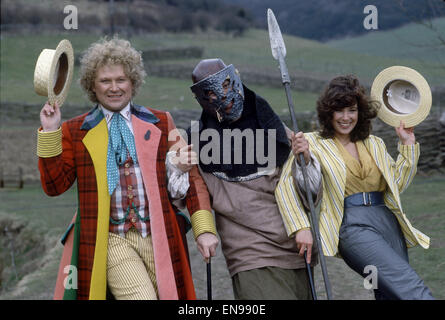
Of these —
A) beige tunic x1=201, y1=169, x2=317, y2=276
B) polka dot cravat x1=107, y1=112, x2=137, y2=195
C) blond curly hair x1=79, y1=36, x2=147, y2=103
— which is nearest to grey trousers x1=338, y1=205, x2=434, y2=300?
beige tunic x1=201, y1=169, x2=317, y2=276

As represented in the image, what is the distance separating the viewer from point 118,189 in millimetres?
3705

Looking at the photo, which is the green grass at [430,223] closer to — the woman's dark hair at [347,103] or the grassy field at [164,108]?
the grassy field at [164,108]

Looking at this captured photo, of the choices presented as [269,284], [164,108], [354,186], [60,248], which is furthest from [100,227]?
[164,108]

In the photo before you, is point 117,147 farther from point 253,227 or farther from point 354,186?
point 354,186

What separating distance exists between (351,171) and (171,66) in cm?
2495

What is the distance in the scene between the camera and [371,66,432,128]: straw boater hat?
4.04m

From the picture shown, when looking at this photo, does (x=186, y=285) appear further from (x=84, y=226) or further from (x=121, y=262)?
(x=84, y=226)

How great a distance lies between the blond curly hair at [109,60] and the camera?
3.77 meters

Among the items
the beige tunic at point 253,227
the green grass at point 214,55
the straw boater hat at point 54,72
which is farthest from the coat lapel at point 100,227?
the green grass at point 214,55

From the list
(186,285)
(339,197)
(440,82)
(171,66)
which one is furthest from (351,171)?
(171,66)

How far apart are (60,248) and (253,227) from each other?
21.1ft

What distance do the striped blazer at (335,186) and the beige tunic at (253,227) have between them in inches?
3.2
